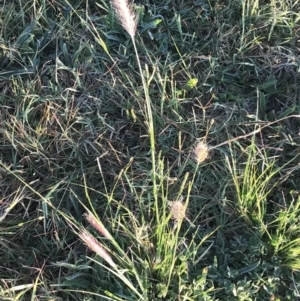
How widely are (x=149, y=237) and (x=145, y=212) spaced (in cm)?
10

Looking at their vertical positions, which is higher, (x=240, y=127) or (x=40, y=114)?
(x=40, y=114)

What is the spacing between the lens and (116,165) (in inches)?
74.6

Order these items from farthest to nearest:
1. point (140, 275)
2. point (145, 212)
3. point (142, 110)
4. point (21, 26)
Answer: point (21, 26) → point (142, 110) → point (145, 212) → point (140, 275)

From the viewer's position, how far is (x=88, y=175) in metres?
1.88

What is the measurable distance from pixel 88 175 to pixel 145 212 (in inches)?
9.4

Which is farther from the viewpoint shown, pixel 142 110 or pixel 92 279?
pixel 142 110

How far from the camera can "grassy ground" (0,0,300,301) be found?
5.57 ft

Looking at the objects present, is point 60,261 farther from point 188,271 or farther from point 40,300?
point 188,271

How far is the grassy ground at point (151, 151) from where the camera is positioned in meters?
1.70

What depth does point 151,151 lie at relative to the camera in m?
1.60

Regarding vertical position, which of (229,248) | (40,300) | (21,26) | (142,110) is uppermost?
(21,26)

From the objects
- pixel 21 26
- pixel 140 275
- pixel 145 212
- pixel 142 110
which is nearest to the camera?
pixel 140 275

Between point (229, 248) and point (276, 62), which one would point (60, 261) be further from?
point (276, 62)

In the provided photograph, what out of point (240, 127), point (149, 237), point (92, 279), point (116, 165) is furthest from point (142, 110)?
point (92, 279)
